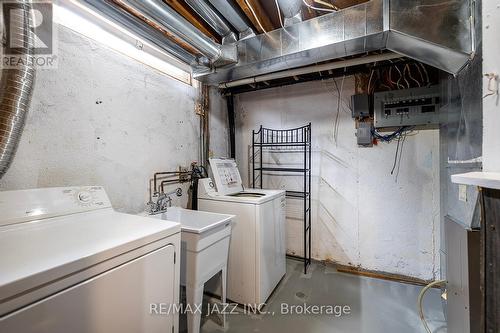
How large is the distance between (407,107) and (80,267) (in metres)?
2.78

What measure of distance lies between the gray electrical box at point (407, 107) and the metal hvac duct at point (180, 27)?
1.62 meters

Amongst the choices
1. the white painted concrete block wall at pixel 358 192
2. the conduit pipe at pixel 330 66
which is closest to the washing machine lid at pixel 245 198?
the white painted concrete block wall at pixel 358 192

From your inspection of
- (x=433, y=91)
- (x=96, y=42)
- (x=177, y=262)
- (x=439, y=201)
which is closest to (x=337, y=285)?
(x=439, y=201)

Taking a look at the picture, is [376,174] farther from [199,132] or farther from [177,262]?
[177,262]

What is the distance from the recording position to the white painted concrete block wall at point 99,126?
A: 4.00ft

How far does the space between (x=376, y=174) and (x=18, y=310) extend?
2.75 m

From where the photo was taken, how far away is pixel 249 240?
6.08ft

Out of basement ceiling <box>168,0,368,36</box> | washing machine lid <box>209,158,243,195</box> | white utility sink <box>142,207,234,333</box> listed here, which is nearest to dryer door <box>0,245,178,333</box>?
white utility sink <box>142,207,234,333</box>

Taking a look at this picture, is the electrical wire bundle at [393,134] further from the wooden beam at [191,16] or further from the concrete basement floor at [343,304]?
the wooden beam at [191,16]

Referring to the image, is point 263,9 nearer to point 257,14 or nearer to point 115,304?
point 257,14

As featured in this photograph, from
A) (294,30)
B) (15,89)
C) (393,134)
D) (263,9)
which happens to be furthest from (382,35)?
(15,89)

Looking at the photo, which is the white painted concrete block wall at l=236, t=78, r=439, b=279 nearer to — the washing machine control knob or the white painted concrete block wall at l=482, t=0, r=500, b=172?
the white painted concrete block wall at l=482, t=0, r=500, b=172

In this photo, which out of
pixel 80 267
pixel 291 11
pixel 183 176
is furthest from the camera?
pixel 183 176

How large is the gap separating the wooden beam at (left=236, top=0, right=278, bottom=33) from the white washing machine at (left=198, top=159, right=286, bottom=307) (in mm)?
1364
